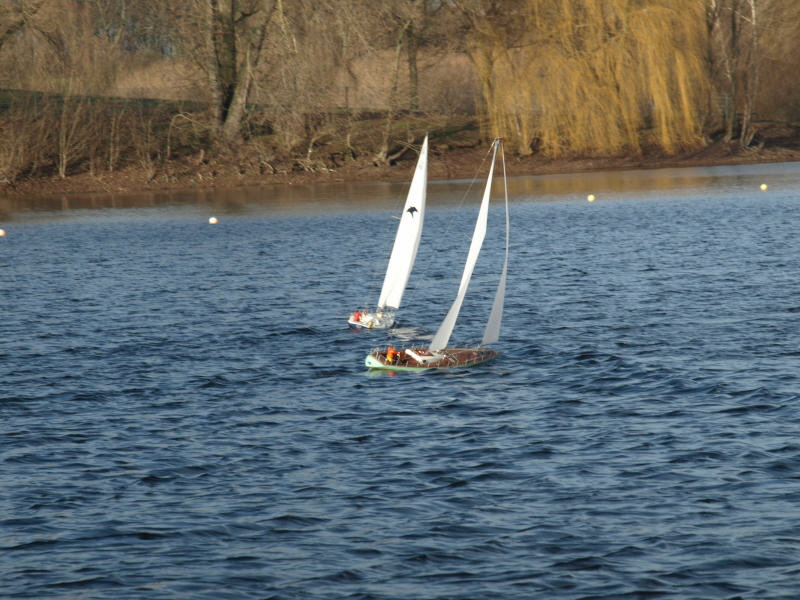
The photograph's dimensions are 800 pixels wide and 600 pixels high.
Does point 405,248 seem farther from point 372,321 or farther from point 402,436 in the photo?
point 402,436

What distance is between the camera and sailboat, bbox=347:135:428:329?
35.4 meters

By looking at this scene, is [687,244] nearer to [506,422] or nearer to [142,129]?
[506,422]

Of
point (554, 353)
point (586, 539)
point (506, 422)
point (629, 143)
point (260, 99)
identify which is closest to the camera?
point (586, 539)

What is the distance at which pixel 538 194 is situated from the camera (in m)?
77.8

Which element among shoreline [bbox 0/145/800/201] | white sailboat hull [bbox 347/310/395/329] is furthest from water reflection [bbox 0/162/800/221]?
white sailboat hull [bbox 347/310/395/329]

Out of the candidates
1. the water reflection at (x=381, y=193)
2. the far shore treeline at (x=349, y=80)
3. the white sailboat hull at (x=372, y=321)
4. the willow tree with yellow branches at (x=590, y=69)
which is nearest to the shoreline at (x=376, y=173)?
the far shore treeline at (x=349, y=80)

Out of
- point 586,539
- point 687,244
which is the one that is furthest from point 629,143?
point 586,539

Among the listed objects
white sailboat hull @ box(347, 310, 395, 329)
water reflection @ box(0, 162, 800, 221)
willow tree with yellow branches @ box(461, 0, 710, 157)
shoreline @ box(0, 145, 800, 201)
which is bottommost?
white sailboat hull @ box(347, 310, 395, 329)

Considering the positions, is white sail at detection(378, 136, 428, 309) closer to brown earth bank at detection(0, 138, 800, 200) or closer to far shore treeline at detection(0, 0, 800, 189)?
far shore treeline at detection(0, 0, 800, 189)

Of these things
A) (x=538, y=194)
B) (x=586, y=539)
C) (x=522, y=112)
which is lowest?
(x=586, y=539)

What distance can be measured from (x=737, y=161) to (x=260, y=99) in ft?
130

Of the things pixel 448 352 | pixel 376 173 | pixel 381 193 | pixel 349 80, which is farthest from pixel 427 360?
pixel 349 80

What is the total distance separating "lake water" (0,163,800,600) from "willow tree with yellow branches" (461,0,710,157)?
1476 inches

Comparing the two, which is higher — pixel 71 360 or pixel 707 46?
pixel 707 46
